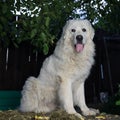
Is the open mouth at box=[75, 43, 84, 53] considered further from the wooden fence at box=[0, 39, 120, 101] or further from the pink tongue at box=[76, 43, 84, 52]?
the wooden fence at box=[0, 39, 120, 101]

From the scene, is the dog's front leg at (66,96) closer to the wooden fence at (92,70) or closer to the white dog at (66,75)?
the white dog at (66,75)

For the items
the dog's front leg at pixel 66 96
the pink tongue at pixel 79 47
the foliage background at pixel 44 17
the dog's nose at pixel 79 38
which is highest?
the foliage background at pixel 44 17

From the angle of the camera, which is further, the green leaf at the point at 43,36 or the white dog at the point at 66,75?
the white dog at the point at 66,75

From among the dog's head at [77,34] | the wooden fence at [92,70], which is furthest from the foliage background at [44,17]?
the wooden fence at [92,70]

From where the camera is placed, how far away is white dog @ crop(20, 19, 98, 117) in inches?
207

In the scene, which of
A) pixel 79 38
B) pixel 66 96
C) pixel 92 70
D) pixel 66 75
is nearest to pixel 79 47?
pixel 79 38

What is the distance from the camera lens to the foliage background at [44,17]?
462cm

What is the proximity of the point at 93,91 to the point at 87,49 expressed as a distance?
3.83 meters

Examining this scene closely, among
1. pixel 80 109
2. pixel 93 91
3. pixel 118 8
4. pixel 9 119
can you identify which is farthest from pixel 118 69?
pixel 9 119

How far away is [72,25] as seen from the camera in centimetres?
530

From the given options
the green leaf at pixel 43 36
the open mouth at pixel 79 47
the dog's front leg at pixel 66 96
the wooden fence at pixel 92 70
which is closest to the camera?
the green leaf at pixel 43 36

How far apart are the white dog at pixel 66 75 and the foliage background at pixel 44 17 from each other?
0.96ft

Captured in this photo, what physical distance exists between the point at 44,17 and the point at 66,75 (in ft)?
3.49

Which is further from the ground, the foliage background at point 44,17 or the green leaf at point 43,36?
the foliage background at point 44,17
